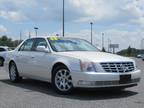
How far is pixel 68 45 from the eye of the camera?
36.0 ft

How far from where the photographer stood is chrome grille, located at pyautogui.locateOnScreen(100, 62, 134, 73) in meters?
9.35

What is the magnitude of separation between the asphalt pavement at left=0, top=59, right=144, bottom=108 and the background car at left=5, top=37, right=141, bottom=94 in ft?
0.99

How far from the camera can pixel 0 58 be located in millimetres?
25562

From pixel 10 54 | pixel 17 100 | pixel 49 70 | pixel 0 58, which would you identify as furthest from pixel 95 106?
pixel 0 58

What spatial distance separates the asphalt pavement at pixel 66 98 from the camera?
8312 mm

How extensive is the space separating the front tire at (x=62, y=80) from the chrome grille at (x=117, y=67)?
99 centimetres

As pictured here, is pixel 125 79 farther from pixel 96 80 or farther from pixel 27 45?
pixel 27 45

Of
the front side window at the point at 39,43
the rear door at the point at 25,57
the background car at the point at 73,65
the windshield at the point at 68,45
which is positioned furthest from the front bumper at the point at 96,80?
the rear door at the point at 25,57

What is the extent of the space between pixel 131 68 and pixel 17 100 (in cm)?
301

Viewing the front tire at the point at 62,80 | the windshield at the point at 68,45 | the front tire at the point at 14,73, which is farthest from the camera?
the front tire at the point at 14,73

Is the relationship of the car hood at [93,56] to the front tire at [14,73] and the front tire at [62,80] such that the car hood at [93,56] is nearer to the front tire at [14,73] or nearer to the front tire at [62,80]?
the front tire at [62,80]

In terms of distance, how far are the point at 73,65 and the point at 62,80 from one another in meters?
0.60

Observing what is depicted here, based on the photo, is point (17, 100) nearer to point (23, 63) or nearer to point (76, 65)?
point (76, 65)

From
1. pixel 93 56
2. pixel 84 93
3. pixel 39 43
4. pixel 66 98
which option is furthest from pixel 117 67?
pixel 39 43
